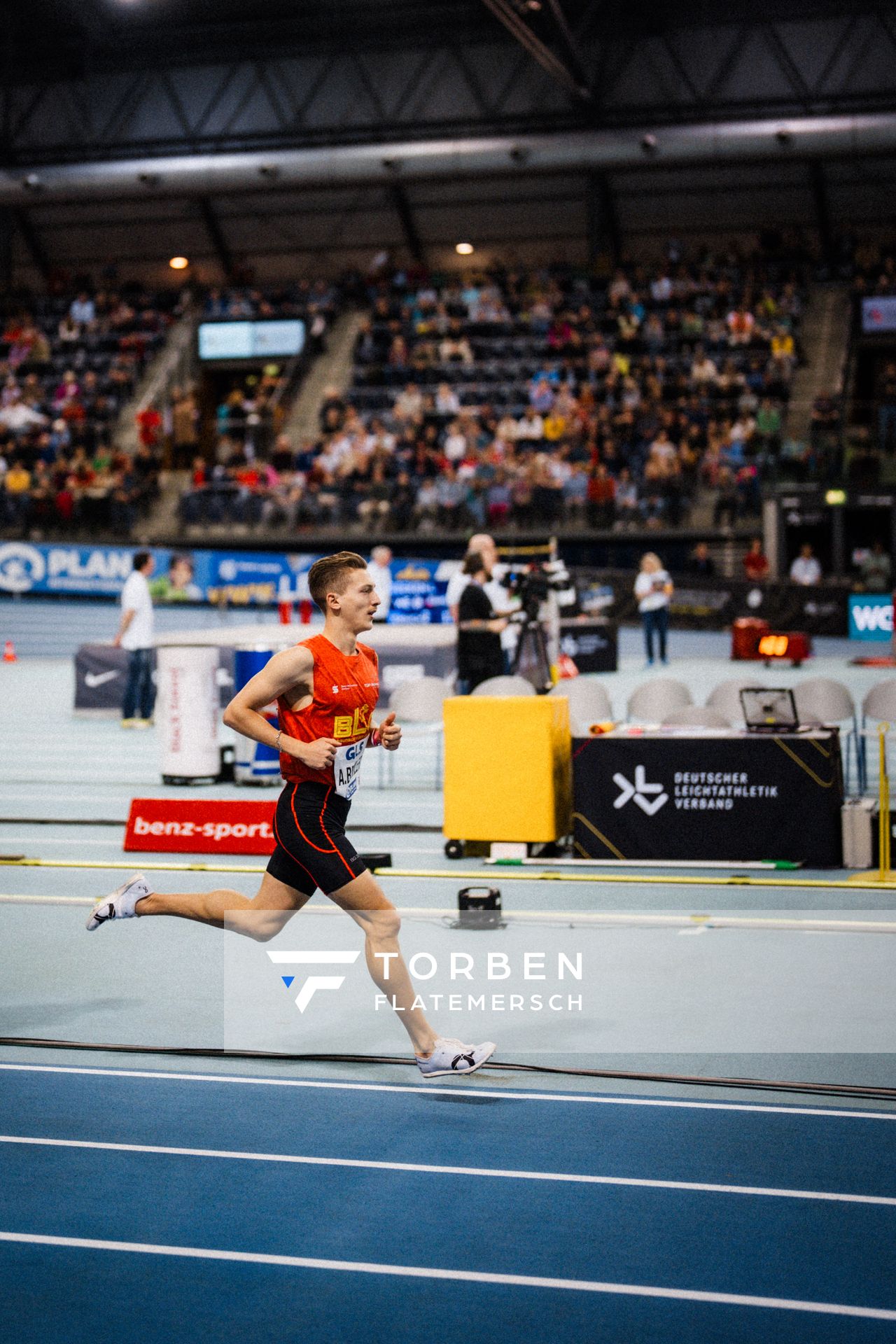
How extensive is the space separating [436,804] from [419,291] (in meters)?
28.3

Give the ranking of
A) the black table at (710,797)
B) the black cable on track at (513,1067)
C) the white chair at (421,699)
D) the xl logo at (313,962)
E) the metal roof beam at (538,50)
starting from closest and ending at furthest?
Answer: 1. the black cable on track at (513,1067)
2. the xl logo at (313,962)
3. the black table at (710,797)
4. the white chair at (421,699)
5. the metal roof beam at (538,50)

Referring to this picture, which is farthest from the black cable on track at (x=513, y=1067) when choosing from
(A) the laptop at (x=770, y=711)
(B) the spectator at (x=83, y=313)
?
(B) the spectator at (x=83, y=313)

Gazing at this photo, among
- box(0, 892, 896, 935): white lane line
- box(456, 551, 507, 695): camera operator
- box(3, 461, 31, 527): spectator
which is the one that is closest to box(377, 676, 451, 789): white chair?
box(456, 551, 507, 695): camera operator

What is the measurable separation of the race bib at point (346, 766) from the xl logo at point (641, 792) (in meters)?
4.41

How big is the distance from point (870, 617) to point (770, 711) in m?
18.1

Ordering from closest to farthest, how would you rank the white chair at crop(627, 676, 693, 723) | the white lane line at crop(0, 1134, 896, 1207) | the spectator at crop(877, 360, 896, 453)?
the white lane line at crop(0, 1134, 896, 1207), the white chair at crop(627, 676, 693, 723), the spectator at crop(877, 360, 896, 453)

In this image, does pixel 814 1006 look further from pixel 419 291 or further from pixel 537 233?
pixel 537 233

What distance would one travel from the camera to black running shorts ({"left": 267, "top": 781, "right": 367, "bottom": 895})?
17.3 feet

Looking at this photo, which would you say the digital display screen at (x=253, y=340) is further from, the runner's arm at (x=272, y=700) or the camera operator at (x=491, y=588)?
the runner's arm at (x=272, y=700)

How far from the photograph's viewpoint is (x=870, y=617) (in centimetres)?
2702

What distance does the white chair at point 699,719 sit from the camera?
10398mm

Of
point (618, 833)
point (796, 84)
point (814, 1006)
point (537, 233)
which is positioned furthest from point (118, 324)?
point (814, 1006)

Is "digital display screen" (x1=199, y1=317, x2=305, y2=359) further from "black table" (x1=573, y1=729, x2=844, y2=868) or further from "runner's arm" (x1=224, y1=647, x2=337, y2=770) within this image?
"runner's arm" (x1=224, y1=647, x2=337, y2=770)

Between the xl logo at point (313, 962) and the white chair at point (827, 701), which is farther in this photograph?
the white chair at point (827, 701)
